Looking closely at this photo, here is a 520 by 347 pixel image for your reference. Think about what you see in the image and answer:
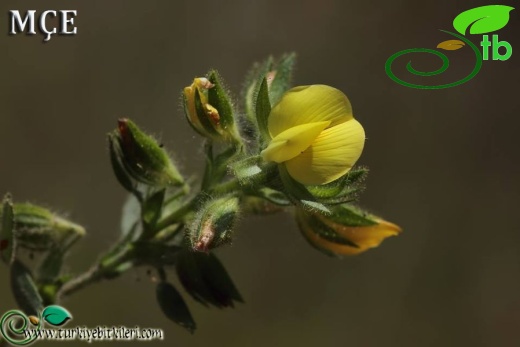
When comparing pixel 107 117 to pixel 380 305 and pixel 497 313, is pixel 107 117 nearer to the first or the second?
pixel 380 305

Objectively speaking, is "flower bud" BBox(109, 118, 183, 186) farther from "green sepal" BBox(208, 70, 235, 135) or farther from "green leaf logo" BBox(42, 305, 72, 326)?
"green leaf logo" BBox(42, 305, 72, 326)

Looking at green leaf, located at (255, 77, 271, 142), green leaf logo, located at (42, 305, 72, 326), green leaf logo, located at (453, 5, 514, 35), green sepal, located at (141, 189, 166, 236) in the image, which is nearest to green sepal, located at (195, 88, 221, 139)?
green leaf, located at (255, 77, 271, 142)

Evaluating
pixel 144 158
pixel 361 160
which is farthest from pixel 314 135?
pixel 361 160

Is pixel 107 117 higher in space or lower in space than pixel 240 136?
lower

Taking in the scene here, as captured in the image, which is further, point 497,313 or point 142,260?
point 497,313

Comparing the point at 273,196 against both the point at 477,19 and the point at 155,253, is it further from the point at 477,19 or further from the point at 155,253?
the point at 477,19

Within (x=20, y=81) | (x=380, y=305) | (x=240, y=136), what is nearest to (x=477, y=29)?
(x=240, y=136)
